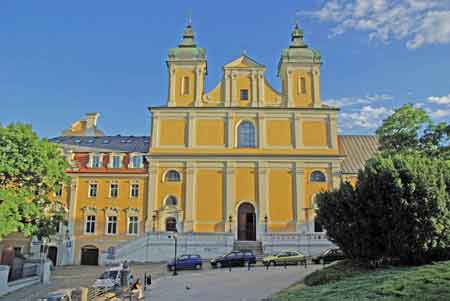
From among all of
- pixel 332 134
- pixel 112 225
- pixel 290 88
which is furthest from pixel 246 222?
pixel 290 88

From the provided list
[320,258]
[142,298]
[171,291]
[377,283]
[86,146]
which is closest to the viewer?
Answer: [377,283]

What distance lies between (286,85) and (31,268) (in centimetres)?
2770

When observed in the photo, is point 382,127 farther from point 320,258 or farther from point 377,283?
point 377,283

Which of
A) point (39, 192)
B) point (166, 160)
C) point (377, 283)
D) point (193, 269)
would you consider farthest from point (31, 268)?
point (377, 283)

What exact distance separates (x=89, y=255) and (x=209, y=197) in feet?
39.3

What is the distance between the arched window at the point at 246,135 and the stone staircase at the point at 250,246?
31.3ft

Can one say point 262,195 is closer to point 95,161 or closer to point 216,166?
point 216,166

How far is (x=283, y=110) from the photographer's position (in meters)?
41.3

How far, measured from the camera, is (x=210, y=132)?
41.2m

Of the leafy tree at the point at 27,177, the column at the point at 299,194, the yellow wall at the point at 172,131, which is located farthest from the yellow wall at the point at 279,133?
the leafy tree at the point at 27,177

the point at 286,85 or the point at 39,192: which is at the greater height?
the point at 286,85

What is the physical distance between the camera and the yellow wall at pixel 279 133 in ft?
135

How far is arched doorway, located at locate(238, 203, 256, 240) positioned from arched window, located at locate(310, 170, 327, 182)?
623cm

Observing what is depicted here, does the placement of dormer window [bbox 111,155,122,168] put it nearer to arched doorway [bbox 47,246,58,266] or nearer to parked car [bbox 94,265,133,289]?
arched doorway [bbox 47,246,58,266]
